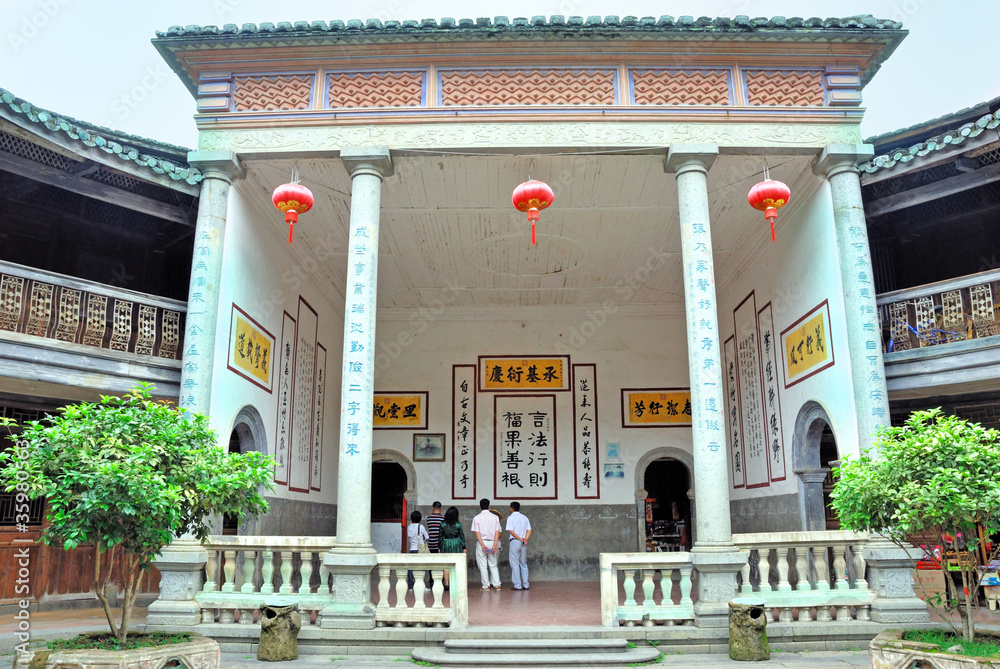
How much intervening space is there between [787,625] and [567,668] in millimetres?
2078

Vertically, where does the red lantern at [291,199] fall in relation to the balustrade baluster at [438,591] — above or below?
above

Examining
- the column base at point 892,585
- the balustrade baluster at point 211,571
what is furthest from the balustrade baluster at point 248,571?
the column base at point 892,585

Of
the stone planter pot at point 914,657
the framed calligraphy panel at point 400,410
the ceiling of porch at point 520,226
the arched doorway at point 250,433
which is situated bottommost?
the stone planter pot at point 914,657

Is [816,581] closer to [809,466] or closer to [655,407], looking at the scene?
[809,466]

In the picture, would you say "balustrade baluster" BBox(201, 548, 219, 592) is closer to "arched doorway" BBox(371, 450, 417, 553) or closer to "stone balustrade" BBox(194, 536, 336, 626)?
"stone balustrade" BBox(194, 536, 336, 626)

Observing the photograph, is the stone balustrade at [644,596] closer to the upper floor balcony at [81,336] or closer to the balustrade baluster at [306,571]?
the balustrade baluster at [306,571]

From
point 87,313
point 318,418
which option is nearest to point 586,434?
point 318,418

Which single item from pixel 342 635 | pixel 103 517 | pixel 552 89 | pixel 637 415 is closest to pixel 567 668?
pixel 342 635

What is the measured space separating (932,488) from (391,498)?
10.3 metres

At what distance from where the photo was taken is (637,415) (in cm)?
1276

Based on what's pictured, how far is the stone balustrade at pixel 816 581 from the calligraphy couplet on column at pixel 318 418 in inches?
270

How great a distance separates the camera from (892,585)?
6652 mm

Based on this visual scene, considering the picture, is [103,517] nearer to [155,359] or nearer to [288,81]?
[155,359]

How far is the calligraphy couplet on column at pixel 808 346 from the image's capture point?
7848 millimetres
